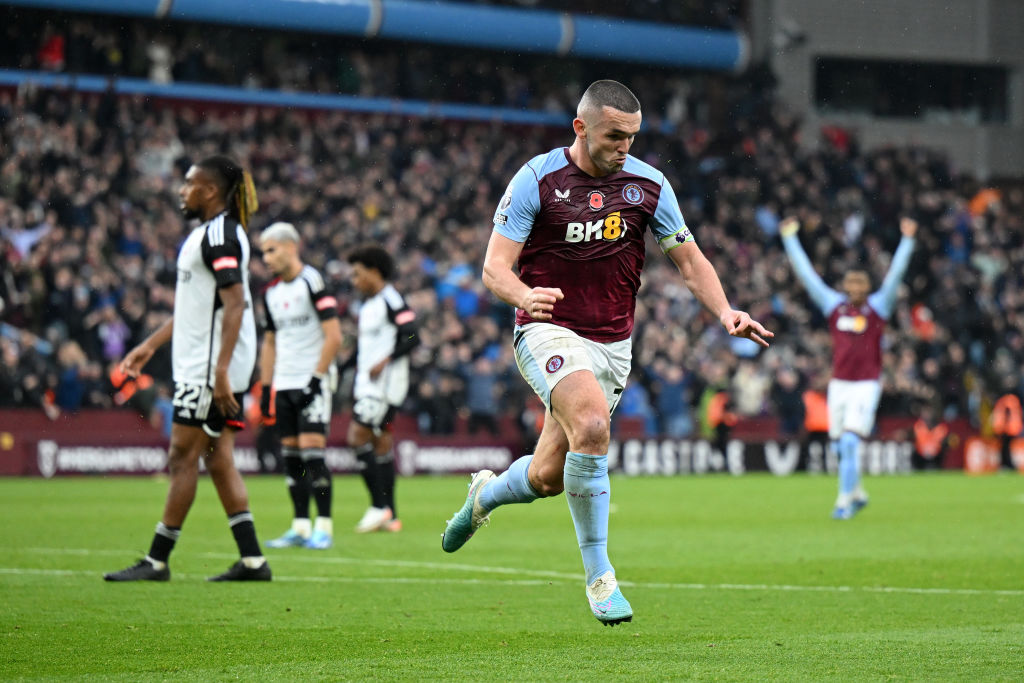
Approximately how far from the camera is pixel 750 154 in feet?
115

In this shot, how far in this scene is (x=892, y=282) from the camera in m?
14.9

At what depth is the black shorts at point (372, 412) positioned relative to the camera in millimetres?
13355

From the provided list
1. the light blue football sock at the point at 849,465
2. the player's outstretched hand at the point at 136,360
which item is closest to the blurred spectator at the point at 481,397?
the light blue football sock at the point at 849,465

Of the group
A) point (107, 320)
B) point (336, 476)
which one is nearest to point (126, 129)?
point (107, 320)

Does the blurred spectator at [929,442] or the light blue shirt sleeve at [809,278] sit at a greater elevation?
the light blue shirt sleeve at [809,278]

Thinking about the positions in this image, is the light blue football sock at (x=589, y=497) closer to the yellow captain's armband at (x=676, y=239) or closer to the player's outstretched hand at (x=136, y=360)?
the yellow captain's armband at (x=676, y=239)

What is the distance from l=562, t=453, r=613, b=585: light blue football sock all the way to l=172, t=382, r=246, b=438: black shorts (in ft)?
8.94

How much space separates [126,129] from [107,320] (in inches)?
228

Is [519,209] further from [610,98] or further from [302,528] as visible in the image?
[302,528]

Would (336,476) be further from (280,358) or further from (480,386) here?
(280,358)

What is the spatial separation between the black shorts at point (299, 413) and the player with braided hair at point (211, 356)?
291 centimetres

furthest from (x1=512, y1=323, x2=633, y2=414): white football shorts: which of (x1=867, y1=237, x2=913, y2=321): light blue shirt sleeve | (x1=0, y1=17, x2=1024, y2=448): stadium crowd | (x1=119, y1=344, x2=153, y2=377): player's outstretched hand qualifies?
(x1=0, y1=17, x2=1024, y2=448): stadium crowd

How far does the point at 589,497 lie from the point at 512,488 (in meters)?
0.66

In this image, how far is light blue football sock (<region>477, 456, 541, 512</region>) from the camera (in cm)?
718
